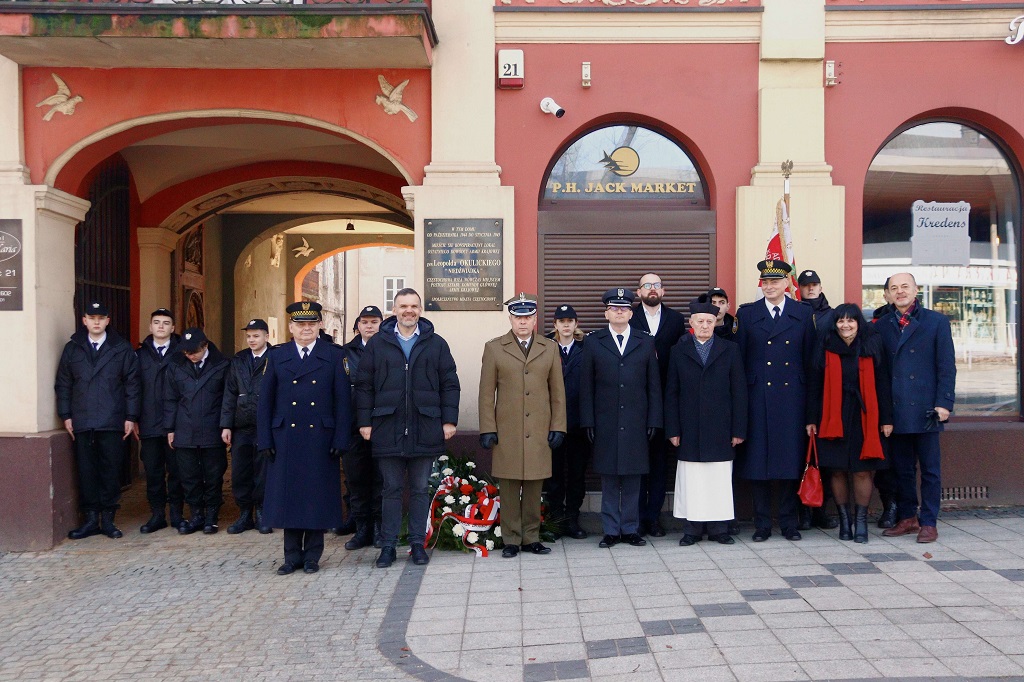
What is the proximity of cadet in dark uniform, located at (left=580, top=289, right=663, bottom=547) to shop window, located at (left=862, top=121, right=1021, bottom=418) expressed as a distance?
2685mm

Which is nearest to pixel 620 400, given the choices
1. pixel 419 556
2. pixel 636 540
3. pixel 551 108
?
pixel 636 540

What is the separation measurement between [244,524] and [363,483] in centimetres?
140

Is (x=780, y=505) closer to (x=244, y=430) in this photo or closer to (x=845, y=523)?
(x=845, y=523)

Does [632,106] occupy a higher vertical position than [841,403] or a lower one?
higher

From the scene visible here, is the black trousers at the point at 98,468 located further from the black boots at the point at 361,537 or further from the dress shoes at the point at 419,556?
the dress shoes at the point at 419,556

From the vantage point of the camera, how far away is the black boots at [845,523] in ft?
21.2

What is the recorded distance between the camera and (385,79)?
7.35 m

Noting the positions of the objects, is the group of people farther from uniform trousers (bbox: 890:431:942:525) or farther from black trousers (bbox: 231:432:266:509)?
black trousers (bbox: 231:432:266:509)

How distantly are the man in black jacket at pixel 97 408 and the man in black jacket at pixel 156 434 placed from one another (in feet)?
0.46

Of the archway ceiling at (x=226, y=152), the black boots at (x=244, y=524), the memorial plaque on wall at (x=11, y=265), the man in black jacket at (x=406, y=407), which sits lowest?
the black boots at (x=244, y=524)

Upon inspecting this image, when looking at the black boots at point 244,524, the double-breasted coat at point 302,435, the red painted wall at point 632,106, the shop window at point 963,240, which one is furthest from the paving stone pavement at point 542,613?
the red painted wall at point 632,106

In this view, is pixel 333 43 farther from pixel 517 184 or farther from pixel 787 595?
pixel 787 595

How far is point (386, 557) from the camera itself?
6121 millimetres

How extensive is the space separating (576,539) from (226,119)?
4759mm
